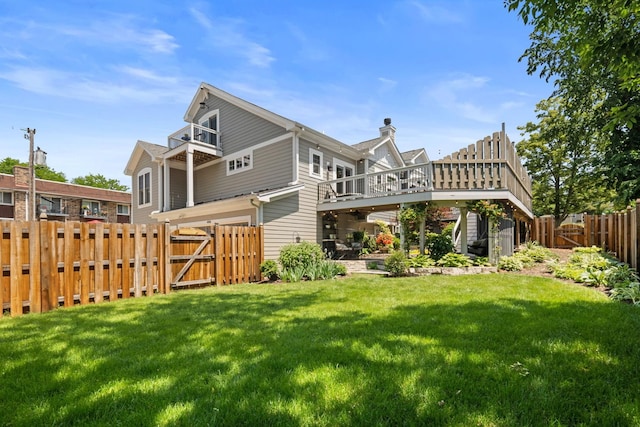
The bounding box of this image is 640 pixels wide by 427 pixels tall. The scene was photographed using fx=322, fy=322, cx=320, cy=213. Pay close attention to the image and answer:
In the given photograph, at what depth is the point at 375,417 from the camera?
2.16m

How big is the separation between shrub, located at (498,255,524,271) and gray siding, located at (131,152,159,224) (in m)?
A: 17.8

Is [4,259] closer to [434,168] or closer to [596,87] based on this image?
[434,168]

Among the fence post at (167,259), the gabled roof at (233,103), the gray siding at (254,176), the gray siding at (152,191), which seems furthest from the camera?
the gray siding at (152,191)

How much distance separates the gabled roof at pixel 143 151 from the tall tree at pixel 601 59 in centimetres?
1766

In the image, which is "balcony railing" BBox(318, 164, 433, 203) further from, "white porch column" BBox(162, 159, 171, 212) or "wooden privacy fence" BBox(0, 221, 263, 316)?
"white porch column" BBox(162, 159, 171, 212)

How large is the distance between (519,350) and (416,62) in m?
8.43

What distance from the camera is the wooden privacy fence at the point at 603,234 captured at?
7.36m

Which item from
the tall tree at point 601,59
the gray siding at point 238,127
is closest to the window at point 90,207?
the gray siding at point 238,127

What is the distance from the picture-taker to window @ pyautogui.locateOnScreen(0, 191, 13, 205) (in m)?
27.3

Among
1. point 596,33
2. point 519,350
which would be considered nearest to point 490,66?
point 596,33

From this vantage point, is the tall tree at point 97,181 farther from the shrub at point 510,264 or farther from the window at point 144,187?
the shrub at point 510,264

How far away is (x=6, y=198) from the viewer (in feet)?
90.4

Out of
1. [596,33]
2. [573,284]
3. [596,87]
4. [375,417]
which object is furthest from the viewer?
[596,87]

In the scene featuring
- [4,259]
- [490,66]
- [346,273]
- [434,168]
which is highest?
[490,66]
